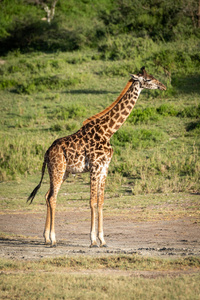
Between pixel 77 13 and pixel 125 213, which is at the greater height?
pixel 77 13

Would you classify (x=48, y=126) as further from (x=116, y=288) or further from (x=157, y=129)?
(x=116, y=288)

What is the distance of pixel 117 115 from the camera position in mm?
8930

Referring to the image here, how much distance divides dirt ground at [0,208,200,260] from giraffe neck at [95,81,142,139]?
174cm

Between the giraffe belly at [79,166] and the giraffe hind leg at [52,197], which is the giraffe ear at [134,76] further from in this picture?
the giraffe hind leg at [52,197]

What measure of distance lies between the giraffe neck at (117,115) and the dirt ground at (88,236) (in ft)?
5.72

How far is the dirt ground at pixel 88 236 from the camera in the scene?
7.60 metres

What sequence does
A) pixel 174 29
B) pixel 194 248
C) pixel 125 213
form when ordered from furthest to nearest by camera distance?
pixel 174 29 → pixel 125 213 → pixel 194 248

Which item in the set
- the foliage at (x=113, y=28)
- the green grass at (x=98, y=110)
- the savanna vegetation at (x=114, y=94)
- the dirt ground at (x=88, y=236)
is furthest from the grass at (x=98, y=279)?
the foliage at (x=113, y=28)

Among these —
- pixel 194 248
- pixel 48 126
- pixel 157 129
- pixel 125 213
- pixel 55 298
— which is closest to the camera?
pixel 55 298

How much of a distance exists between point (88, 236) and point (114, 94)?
43.0ft

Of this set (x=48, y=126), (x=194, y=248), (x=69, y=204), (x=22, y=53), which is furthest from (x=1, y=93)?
(x=194, y=248)

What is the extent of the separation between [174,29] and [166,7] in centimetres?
253

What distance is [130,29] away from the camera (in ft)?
95.3

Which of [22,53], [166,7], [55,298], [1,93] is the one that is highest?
[166,7]
